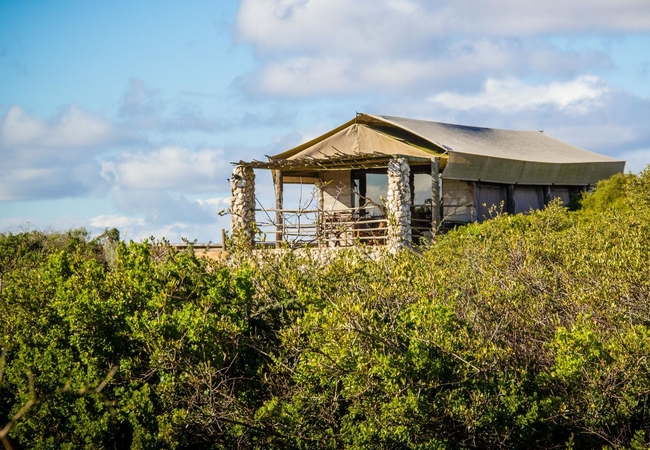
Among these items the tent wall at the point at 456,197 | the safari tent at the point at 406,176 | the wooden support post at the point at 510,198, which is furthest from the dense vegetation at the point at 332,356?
the wooden support post at the point at 510,198

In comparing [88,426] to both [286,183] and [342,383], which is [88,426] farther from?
[286,183]

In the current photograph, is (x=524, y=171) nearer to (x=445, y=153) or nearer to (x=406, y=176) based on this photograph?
(x=445, y=153)

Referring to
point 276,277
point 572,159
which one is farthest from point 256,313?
point 572,159

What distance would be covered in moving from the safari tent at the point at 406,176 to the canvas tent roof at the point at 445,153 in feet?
0.10

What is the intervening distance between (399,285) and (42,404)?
4.59 m

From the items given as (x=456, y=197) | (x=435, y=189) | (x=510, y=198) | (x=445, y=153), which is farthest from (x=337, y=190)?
(x=510, y=198)

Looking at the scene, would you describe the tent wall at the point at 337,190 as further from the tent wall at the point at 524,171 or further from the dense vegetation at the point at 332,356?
the dense vegetation at the point at 332,356

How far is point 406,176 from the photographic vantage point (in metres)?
20.9

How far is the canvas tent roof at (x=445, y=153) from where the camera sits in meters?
23.0

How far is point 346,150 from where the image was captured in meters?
24.0

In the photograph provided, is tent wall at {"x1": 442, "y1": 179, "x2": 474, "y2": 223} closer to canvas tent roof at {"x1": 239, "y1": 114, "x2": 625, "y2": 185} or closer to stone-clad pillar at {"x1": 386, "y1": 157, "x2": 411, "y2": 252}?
canvas tent roof at {"x1": 239, "y1": 114, "x2": 625, "y2": 185}

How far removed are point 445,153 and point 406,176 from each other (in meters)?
2.50

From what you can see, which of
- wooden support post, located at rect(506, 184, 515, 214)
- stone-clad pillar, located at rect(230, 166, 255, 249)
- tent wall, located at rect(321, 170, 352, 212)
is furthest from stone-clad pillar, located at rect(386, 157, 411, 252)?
wooden support post, located at rect(506, 184, 515, 214)

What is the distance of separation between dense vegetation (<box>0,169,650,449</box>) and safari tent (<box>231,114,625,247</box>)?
8.74 m
